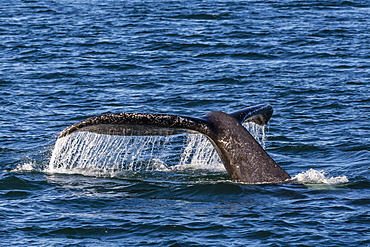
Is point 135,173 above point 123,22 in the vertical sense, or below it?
below

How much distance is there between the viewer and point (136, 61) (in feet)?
69.1

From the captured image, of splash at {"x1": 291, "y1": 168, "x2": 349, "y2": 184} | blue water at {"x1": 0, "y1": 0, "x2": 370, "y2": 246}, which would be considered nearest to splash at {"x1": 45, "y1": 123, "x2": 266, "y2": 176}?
blue water at {"x1": 0, "y1": 0, "x2": 370, "y2": 246}

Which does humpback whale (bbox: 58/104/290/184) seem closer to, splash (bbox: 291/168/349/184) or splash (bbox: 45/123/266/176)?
splash (bbox: 291/168/349/184)

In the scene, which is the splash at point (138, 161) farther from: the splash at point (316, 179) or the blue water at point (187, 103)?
the splash at point (316, 179)

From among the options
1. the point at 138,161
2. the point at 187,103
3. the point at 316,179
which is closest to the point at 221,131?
the point at 316,179

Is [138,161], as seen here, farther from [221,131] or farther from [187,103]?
[187,103]

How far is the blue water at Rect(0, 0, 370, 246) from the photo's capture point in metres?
8.34

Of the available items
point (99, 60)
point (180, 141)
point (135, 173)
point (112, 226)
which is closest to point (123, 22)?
point (99, 60)

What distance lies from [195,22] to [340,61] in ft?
26.9

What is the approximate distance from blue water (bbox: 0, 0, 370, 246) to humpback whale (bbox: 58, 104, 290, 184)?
0.23 meters

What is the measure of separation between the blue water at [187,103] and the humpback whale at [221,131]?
225mm

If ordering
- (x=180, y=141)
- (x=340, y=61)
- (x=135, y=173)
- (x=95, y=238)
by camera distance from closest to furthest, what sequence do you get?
1. (x=95, y=238)
2. (x=135, y=173)
3. (x=180, y=141)
4. (x=340, y=61)

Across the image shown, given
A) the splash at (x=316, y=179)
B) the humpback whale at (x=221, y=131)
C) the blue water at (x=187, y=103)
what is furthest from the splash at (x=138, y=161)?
the humpback whale at (x=221, y=131)

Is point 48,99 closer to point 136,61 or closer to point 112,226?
point 136,61
